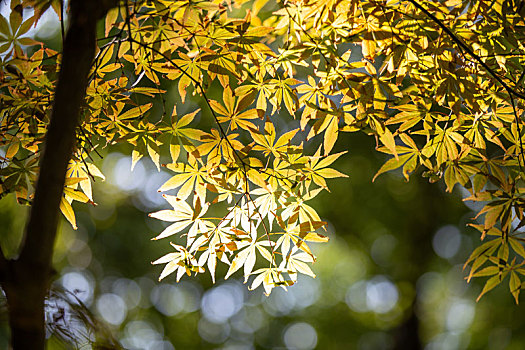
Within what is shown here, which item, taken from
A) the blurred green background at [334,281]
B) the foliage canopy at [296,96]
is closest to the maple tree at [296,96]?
the foliage canopy at [296,96]

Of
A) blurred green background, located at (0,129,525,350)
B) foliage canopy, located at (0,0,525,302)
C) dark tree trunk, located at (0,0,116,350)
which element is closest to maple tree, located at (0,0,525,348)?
foliage canopy, located at (0,0,525,302)

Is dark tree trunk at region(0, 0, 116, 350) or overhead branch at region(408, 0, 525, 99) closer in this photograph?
dark tree trunk at region(0, 0, 116, 350)

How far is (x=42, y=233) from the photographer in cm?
64

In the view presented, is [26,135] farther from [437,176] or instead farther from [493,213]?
[493,213]

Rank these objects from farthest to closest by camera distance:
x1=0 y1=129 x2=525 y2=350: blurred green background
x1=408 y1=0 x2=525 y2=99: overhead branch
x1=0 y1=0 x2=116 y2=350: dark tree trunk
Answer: x1=0 y1=129 x2=525 y2=350: blurred green background < x1=408 y1=0 x2=525 y2=99: overhead branch < x1=0 y1=0 x2=116 y2=350: dark tree trunk

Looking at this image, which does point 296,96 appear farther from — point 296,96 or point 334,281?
point 334,281

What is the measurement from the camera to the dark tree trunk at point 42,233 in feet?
2.10

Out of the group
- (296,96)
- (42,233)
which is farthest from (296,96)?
(42,233)

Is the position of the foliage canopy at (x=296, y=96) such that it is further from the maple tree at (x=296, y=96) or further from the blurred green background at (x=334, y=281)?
the blurred green background at (x=334, y=281)

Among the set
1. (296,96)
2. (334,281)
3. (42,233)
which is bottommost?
(42,233)

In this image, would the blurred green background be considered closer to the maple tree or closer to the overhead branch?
the maple tree

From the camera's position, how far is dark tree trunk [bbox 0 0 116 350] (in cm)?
64

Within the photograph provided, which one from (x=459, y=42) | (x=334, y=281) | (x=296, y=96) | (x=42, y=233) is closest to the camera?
(x=42, y=233)

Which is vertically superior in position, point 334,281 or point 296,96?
point 334,281
